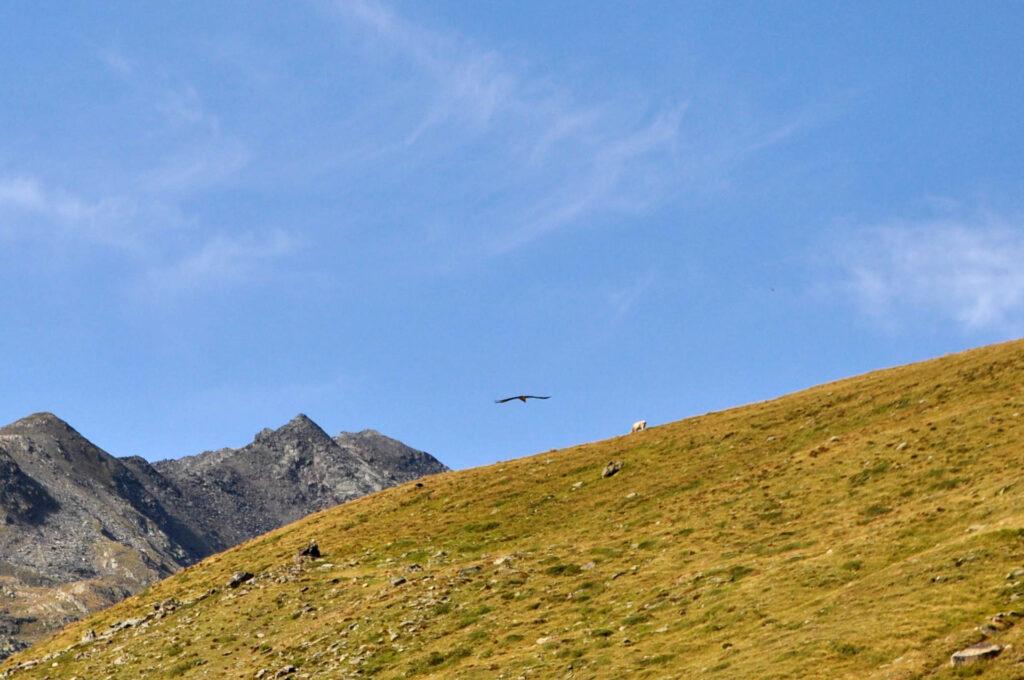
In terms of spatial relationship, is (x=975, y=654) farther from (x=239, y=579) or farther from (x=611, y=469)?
(x=239, y=579)

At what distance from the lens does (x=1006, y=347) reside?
81.5 meters

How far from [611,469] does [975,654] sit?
45.4 meters

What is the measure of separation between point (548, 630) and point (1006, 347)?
43241 millimetres

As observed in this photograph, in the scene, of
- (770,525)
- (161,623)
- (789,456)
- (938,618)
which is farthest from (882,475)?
(161,623)

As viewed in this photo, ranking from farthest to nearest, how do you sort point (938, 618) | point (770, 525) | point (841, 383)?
point (841, 383)
point (770, 525)
point (938, 618)

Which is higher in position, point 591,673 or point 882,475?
point 882,475

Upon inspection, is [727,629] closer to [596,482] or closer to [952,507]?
[952,507]

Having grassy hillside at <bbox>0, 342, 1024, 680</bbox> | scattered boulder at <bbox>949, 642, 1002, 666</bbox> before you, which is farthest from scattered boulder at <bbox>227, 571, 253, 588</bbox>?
scattered boulder at <bbox>949, 642, 1002, 666</bbox>

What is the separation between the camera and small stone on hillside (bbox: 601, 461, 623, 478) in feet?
267

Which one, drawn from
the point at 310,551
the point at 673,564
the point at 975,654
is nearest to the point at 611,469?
the point at 310,551

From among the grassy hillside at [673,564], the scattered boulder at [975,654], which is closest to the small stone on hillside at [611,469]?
the grassy hillside at [673,564]

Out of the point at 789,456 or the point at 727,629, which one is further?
the point at 789,456

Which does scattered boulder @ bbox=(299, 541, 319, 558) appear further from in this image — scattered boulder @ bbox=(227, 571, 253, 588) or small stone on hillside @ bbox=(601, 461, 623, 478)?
small stone on hillside @ bbox=(601, 461, 623, 478)

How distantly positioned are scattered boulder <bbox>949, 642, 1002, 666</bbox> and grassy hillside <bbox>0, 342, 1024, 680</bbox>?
0.36 meters
